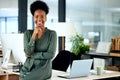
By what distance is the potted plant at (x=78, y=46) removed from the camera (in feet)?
16.2

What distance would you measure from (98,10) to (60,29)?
132cm

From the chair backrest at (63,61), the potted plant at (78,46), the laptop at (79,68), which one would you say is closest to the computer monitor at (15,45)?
the laptop at (79,68)

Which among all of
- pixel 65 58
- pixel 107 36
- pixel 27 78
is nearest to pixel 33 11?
pixel 27 78

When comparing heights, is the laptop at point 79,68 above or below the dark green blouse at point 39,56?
below

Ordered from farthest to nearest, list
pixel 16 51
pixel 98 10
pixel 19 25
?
pixel 98 10, pixel 19 25, pixel 16 51

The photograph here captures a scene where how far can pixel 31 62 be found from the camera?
2457mm

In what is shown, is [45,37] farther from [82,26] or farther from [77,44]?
[82,26]

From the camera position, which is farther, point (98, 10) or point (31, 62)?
point (98, 10)

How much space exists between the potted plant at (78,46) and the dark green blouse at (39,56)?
2474mm

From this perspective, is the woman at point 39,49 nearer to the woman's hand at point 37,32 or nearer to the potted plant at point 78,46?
the woman's hand at point 37,32

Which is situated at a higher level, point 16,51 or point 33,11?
point 33,11

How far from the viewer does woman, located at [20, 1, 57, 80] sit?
2404mm

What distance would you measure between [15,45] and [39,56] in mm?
1083

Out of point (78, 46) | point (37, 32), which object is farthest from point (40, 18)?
point (78, 46)
